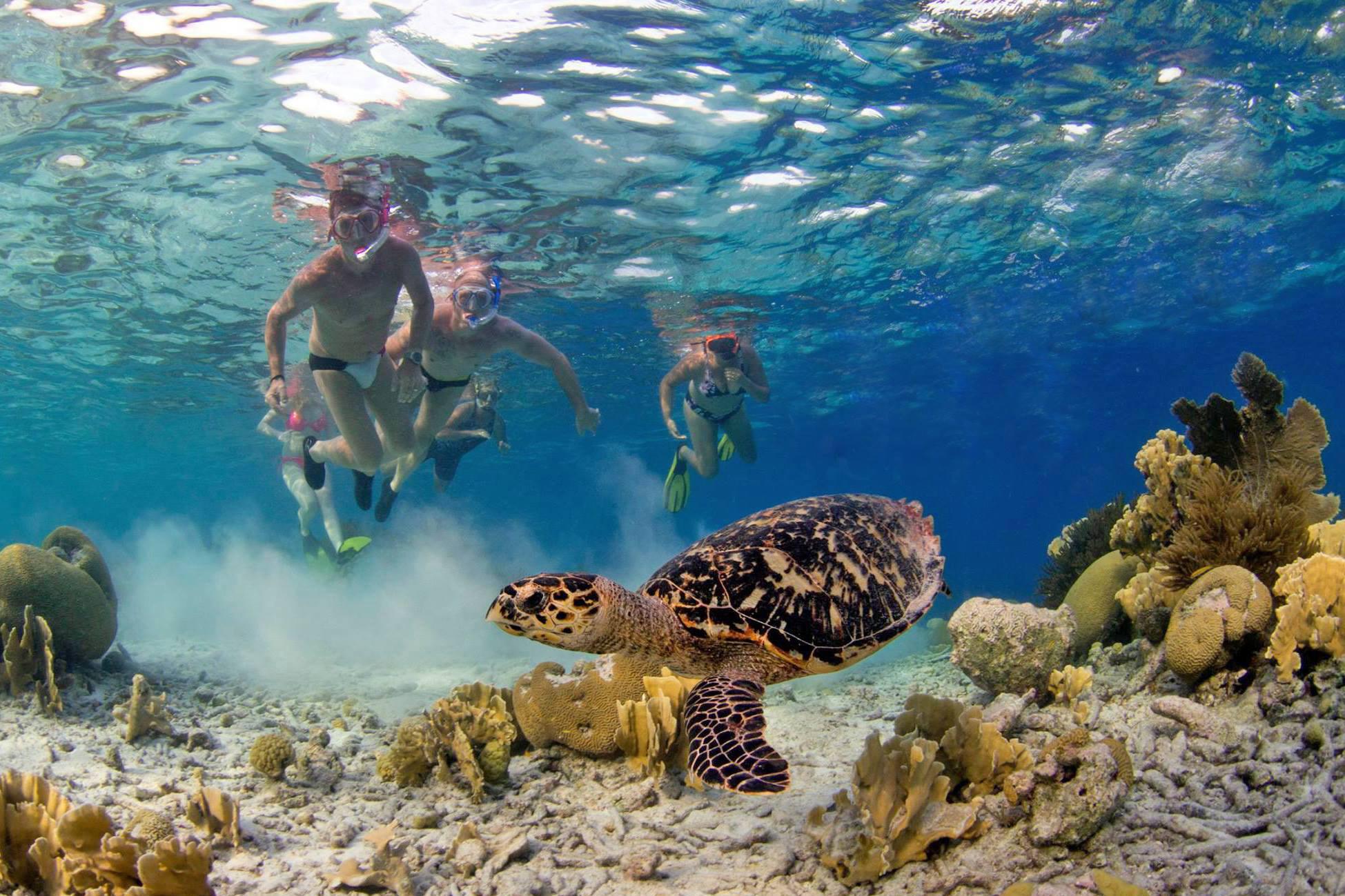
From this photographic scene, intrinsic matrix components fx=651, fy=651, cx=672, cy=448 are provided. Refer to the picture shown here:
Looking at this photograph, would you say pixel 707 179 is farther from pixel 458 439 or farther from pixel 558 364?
pixel 458 439

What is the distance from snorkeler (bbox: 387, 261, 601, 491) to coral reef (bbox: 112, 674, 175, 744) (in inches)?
250

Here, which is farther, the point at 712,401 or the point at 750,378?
the point at 712,401

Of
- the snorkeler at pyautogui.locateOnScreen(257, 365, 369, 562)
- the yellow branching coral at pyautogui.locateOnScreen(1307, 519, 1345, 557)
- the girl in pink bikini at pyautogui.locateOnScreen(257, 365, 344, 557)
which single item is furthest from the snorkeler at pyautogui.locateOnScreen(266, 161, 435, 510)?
the yellow branching coral at pyautogui.locateOnScreen(1307, 519, 1345, 557)

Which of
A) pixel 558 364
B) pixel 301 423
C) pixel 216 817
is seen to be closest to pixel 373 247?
pixel 558 364

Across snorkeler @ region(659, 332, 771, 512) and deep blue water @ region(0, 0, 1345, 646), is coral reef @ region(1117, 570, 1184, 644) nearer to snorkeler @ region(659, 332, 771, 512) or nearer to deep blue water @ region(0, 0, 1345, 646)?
deep blue water @ region(0, 0, 1345, 646)

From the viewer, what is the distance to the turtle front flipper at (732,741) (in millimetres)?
2572

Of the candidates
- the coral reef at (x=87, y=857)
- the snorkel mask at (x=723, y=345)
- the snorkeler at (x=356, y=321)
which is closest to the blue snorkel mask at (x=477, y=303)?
the snorkeler at (x=356, y=321)

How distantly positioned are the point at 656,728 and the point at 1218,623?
3.20 metres

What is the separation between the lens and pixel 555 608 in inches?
125

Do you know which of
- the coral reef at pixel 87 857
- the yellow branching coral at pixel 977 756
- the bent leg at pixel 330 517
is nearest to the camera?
the coral reef at pixel 87 857

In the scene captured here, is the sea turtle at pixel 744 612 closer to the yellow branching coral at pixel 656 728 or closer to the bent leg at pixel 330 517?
the yellow branching coral at pixel 656 728

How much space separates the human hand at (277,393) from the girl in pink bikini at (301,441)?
23.5ft

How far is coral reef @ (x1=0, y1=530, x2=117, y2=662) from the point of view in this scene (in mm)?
5500

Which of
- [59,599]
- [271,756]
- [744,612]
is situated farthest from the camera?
[59,599]
